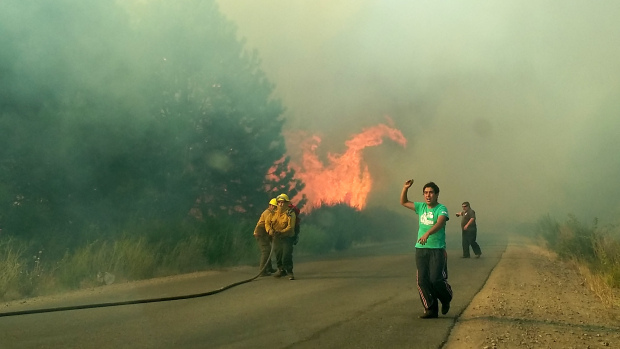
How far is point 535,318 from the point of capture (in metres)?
9.39

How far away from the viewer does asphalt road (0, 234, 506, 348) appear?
24.1ft

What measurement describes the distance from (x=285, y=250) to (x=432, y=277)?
6404 millimetres

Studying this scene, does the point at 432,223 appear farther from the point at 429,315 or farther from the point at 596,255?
the point at 596,255

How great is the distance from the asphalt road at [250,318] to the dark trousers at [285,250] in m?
0.60

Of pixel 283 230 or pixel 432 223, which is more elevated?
pixel 283 230

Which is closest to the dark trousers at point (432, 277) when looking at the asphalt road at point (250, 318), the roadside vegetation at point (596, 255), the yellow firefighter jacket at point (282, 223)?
the asphalt road at point (250, 318)

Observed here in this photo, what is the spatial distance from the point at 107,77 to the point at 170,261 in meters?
7.22

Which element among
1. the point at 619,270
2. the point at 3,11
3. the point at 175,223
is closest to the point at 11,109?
the point at 3,11

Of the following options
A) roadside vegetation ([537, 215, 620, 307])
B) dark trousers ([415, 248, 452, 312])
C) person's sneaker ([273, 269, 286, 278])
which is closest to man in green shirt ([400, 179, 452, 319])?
dark trousers ([415, 248, 452, 312])

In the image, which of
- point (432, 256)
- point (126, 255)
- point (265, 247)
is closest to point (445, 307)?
point (432, 256)

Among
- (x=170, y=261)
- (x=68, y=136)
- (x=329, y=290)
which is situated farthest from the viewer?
(x=68, y=136)

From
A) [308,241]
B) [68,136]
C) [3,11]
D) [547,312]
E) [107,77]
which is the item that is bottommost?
[547,312]

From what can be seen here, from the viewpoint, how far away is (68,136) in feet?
64.0

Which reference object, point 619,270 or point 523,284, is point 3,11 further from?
point 619,270
